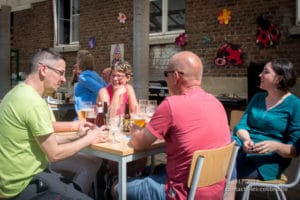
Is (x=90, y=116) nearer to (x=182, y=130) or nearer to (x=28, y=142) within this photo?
(x=28, y=142)

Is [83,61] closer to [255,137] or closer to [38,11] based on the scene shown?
[255,137]

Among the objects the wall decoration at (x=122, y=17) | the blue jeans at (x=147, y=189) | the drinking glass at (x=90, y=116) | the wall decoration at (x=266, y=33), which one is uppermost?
Answer: the wall decoration at (x=122, y=17)

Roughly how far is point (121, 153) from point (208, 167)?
537 mm

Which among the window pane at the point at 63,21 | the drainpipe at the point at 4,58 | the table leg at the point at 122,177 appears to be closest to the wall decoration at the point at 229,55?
the table leg at the point at 122,177

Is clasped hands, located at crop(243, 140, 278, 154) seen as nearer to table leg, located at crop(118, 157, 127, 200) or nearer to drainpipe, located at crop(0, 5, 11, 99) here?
table leg, located at crop(118, 157, 127, 200)

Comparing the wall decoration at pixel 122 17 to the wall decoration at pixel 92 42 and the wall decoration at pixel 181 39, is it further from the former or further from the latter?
the wall decoration at pixel 181 39

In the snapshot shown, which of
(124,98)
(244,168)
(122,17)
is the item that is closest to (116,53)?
(122,17)

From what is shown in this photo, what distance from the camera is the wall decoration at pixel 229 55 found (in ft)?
22.0

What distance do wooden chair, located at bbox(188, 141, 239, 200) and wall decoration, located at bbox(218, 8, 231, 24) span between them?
5.13 m

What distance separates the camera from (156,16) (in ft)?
27.7

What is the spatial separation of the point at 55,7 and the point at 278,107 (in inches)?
374

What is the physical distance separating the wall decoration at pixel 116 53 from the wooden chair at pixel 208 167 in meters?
6.96

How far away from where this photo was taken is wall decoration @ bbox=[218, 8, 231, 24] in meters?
6.84

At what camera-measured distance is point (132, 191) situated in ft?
7.37
